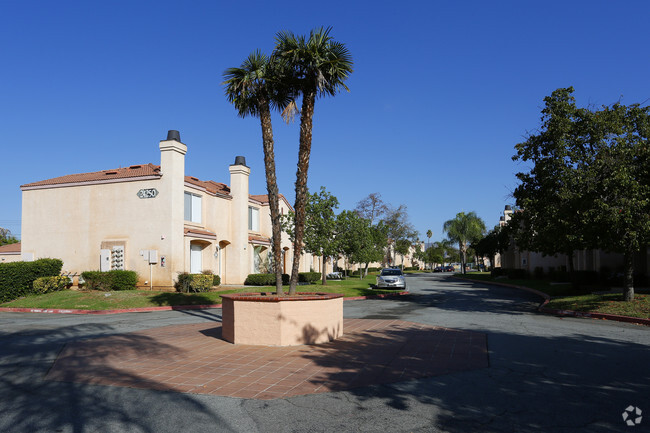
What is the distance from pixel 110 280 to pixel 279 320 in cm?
1785

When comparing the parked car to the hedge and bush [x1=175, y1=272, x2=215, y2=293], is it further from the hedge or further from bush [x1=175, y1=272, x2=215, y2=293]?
the hedge

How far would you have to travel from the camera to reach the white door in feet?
93.3

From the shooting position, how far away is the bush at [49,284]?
23094 millimetres

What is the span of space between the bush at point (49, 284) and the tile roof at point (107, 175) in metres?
6.21

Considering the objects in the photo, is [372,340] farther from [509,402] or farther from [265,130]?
[265,130]

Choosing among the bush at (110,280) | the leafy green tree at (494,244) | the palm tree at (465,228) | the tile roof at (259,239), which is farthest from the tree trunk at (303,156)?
the palm tree at (465,228)

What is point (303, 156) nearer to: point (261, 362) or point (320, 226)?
point (261, 362)

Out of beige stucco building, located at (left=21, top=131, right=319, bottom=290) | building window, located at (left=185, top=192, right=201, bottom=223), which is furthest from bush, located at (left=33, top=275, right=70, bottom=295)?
building window, located at (left=185, top=192, right=201, bottom=223)

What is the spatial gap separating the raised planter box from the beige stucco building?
54.4ft

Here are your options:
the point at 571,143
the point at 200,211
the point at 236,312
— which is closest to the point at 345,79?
the point at 236,312

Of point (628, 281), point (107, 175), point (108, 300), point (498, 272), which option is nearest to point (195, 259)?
point (107, 175)

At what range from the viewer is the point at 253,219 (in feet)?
115

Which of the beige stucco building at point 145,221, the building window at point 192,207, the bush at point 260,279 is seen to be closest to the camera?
the beige stucco building at point 145,221

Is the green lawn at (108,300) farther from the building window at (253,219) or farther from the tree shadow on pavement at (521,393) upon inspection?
the tree shadow on pavement at (521,393)
